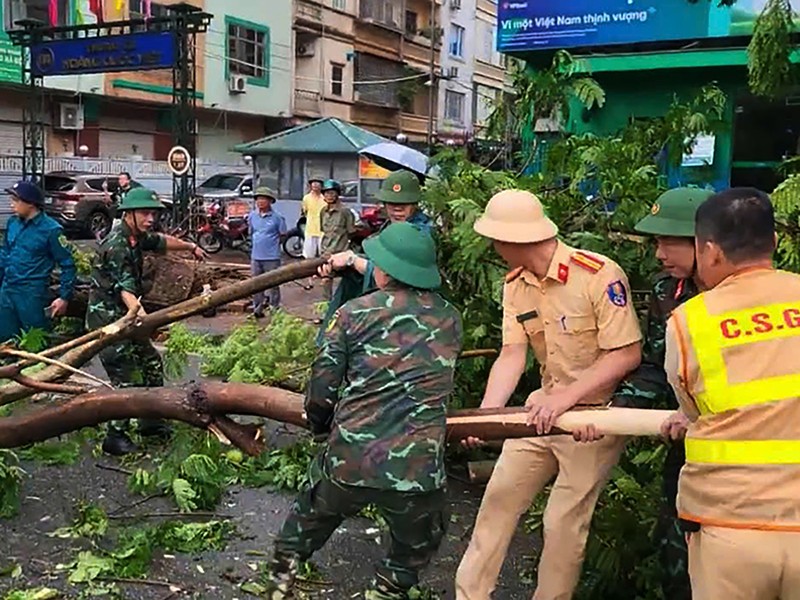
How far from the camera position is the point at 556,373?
11.6 ft

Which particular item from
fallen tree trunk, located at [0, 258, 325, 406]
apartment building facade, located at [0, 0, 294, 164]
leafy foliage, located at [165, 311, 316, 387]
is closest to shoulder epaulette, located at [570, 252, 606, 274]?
fallen tree trunk, located at [0, 258, 325, 406]

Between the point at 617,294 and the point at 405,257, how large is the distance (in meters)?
0.82

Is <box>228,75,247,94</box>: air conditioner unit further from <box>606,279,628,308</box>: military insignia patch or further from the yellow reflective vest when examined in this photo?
the yellow reflective vest

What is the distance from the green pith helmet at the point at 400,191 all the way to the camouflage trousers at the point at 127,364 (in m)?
1.97

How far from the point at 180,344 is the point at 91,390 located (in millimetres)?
3231

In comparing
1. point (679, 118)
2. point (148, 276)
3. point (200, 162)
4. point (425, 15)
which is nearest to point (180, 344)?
point (148, 276)

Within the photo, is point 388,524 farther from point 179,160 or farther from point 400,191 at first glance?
point 179,160

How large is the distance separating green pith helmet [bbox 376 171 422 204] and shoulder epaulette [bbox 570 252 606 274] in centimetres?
180

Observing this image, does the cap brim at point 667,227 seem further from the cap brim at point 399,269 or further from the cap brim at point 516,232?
the cap brim at point 399,269

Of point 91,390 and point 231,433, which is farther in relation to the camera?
point 91,390

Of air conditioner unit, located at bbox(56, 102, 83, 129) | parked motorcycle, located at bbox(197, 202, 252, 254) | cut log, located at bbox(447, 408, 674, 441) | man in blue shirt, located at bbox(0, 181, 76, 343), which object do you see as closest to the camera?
cut log, located at bbox(447, 408, 674, 441)

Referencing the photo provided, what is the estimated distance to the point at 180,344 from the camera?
7.96 metres

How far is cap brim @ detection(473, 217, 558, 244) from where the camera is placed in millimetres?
3387

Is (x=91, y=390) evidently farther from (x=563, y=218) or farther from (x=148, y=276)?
(x=148, y=276)
